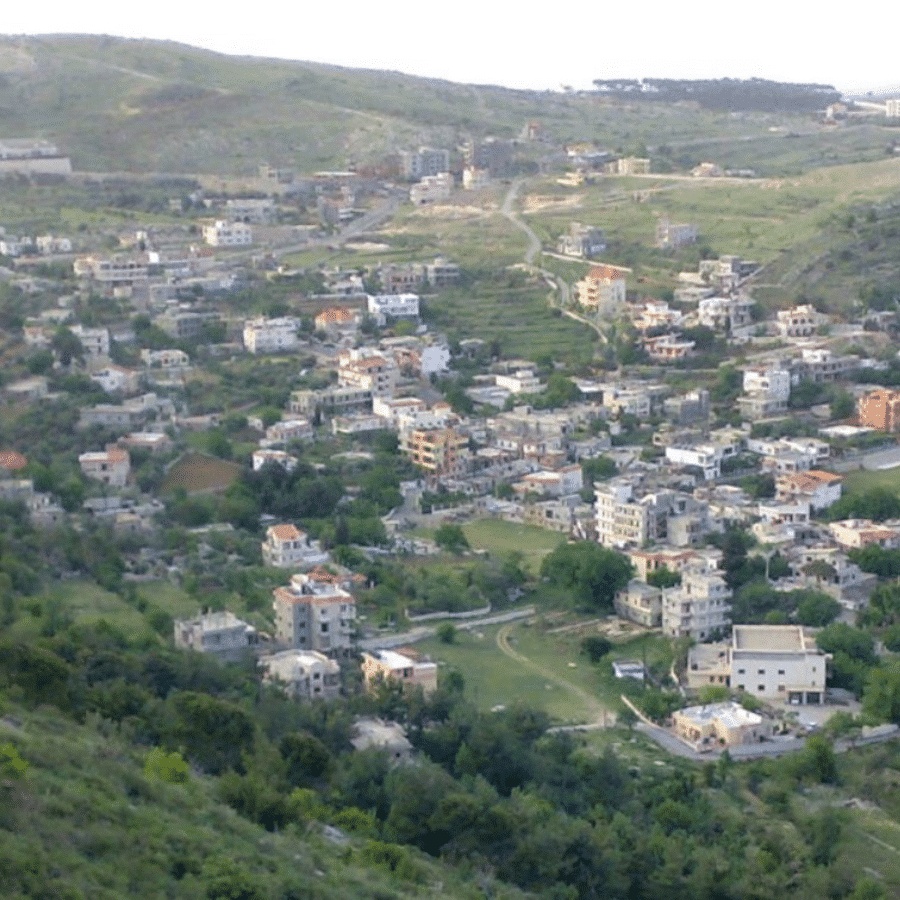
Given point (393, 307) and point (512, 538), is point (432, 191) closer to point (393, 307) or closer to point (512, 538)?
point (393, 307)

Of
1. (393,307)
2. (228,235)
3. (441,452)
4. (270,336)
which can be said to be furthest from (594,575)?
(228,235)

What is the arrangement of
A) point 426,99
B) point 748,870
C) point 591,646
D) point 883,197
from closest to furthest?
point 748,870, point 591,646, point 883,197, point 426,99

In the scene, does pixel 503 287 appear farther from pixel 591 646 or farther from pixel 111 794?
pixel 111 794

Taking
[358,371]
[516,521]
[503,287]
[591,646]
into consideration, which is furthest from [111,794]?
[503,287]

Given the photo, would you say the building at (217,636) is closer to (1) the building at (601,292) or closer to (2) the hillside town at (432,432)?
(2) the hillside town at (432,432)

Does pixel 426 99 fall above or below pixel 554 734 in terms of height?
above

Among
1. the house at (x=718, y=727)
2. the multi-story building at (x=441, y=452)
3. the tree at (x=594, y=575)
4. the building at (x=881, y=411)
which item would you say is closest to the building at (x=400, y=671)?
the house at (x=718, y=727)
